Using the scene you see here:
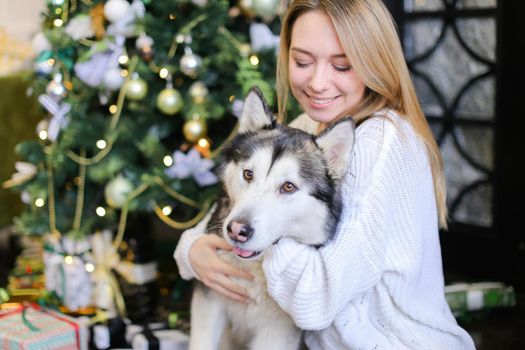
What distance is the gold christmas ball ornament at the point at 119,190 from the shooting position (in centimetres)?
278

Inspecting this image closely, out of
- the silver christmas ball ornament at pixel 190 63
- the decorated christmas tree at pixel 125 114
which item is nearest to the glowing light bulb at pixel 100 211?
the decorated christmas tree at pixel 125 114

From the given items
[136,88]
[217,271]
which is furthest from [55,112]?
[217,271]

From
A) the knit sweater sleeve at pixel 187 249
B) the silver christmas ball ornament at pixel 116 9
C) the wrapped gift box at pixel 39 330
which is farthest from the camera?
the silver christmas ball ornament at pixel 116 9

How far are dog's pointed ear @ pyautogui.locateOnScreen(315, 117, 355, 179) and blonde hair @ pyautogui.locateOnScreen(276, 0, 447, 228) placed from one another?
0.71 ft

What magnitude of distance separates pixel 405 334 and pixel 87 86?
179 cm

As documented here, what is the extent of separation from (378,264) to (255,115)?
51 centimetres

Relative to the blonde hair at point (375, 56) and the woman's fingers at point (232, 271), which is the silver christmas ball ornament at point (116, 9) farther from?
the woman's fingers at point (232, 271)

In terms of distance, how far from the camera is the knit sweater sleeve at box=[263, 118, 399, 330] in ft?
5.16

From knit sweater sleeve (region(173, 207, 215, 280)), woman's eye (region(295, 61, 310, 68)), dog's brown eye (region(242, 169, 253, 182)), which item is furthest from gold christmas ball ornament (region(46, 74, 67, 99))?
dog's brown eye (region(242, 169, 253, 182))

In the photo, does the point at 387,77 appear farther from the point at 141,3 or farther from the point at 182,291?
the point at 182,291

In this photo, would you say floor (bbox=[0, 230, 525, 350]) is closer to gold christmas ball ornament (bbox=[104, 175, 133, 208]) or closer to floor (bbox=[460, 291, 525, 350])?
floor (bbox=[460, 291, 525, 350])

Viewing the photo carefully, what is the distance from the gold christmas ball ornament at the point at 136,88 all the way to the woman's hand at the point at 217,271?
1047 mm

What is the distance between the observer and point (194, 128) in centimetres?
269

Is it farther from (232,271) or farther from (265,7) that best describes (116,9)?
(232,271)
